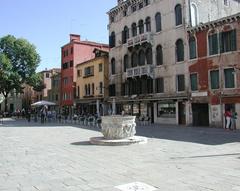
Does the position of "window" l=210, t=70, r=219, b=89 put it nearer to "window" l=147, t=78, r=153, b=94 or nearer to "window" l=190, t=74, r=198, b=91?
"window" l=190, t=74, r=198, b=91

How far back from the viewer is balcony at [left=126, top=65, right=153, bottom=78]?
110 feet

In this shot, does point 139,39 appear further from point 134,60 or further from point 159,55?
point 159,55

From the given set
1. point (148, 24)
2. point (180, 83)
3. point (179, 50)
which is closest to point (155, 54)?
point (179, 50)

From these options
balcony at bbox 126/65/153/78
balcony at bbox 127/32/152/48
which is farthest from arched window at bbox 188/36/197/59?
balcony at bbox 127/32/152/48

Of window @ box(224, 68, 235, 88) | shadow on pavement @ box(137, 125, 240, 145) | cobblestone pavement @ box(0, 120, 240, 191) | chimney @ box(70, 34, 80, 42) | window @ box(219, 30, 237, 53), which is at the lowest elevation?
cobblestone pavement @ box(0, 120, 240, 191)

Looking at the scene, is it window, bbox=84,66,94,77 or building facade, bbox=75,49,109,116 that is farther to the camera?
window, bbox=84,66,94,77

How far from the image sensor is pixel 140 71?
3450 centimetres

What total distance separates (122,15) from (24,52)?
22.2 m

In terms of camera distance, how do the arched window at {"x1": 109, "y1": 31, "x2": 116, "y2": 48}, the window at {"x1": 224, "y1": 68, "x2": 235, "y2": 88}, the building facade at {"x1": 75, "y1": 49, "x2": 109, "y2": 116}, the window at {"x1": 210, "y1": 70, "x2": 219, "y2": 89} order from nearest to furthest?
1. the window at {"x1": 224, "y1": 68, "x2": 235, "y2": 88}
2. the window at {"x1": 210, "y1": 70, "x2": 219, "y2": 89}
3. the arched window at {"x1": 109, "y1": 31, "x2": 116, "y2": 48}
4. the building facade at {"x1": 75, "y1": 49, "x2": 109, "y2": 116}

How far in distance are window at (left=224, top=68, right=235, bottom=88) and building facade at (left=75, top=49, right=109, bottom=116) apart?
1787 centimetres

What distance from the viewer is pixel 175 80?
30906 millimetres

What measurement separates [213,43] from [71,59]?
98.0ft

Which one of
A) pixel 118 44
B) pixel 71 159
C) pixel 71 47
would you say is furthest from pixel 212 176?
pixel 71 47

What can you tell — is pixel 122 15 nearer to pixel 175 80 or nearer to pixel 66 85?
pixel 175 80
